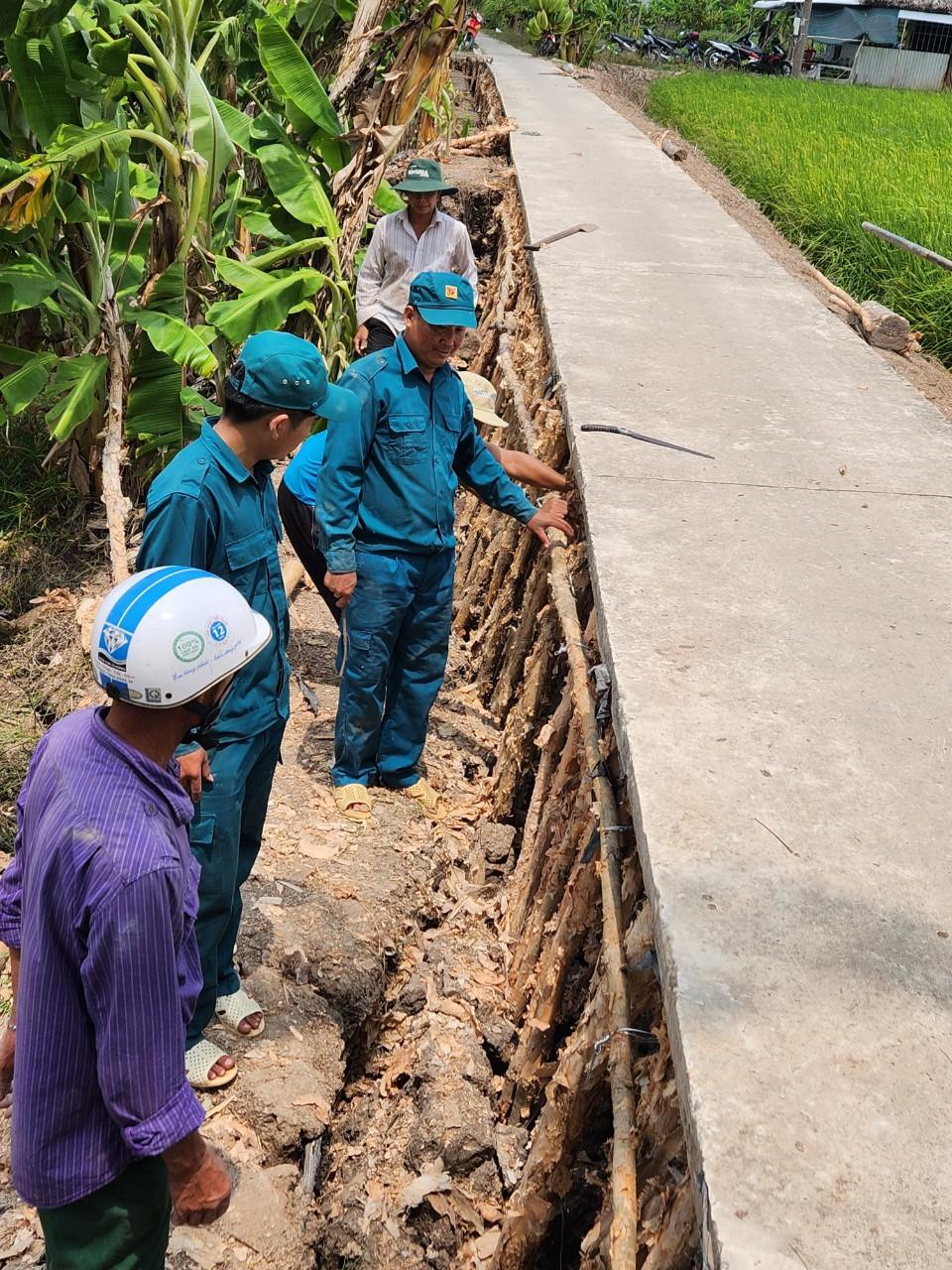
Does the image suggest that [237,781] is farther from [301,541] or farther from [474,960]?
[301,541]

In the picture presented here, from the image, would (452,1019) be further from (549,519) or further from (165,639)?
(165,639)

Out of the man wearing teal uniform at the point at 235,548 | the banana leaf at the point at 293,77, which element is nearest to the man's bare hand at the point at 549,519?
the man wearing teal uniform at the point at 235,548

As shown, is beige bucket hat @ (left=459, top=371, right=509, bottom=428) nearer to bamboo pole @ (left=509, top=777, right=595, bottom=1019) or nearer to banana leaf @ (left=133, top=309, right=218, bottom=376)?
banana leaf @ (left=133, top=309, right=218, bottom=376)

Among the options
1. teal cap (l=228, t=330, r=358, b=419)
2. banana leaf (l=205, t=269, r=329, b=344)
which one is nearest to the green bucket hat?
banana leaf (l=205, t=269, r=329, b=344)

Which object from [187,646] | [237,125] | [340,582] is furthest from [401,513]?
[237,125]

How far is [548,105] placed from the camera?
17.3 metres

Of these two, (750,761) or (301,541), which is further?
(301,541)

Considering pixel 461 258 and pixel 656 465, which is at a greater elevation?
pixel 461 258

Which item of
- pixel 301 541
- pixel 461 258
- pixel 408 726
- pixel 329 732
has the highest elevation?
pixel 461 258

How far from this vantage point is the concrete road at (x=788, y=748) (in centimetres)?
194

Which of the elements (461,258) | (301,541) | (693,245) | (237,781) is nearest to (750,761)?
(237,781)

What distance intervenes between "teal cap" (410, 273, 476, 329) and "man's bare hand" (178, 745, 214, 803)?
1.83m

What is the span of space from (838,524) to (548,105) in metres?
14.9

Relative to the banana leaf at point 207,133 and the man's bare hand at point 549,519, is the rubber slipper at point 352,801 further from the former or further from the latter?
the banana leaf at point 207,133
